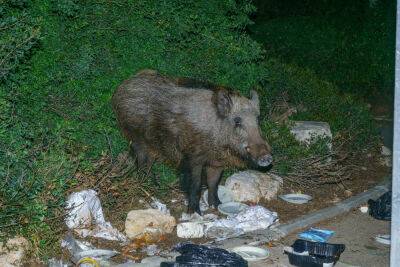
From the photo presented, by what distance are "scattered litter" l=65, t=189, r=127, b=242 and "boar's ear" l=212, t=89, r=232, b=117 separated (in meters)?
1.80

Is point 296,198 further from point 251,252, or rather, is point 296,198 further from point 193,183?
point 251,252

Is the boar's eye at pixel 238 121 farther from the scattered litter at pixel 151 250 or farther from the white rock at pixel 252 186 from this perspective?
the scattered litter at pixel 151 250

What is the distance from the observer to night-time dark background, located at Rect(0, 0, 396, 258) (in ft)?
19.9

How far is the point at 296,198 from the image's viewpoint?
8.56 m

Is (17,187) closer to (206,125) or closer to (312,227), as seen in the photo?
(206,125)

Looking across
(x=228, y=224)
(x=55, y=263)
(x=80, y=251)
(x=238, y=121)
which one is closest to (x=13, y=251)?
(x=55, y=263)

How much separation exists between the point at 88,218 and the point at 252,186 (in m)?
2.40

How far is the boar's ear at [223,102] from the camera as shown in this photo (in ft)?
25.5

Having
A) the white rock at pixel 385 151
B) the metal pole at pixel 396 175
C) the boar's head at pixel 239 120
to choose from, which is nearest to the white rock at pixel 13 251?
the boar's head at pixel 239 120

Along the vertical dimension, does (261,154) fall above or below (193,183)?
above

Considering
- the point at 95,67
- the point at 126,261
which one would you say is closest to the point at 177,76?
the point at 95,67

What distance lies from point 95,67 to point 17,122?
2.01 m

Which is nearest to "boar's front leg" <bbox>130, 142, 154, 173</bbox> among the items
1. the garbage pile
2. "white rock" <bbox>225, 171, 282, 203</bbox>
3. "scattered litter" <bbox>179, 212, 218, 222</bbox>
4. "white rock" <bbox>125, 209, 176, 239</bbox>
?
the garbage pile

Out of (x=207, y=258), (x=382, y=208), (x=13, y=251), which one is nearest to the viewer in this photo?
(x=13, y=251)
